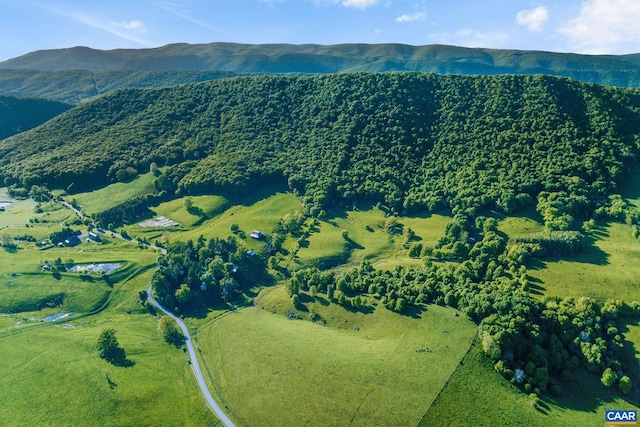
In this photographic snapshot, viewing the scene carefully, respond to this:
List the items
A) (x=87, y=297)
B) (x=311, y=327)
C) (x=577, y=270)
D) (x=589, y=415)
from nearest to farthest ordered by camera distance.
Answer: (x=589, y=415)
(x=311, y=327)
(x=577, y=270)
(x=87, y=297)

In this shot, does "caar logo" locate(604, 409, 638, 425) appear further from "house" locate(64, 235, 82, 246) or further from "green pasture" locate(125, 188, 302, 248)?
"house" locate(64, 235, 82, 246)

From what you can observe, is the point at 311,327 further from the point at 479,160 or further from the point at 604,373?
the point at 479,160

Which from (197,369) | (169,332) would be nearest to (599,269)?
(197,369)

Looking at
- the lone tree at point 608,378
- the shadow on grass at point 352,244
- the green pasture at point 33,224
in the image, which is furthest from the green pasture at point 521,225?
the green pasture at point 33,224

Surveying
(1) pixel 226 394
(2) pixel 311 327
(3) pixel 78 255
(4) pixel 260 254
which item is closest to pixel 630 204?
(2) pixel 311 327

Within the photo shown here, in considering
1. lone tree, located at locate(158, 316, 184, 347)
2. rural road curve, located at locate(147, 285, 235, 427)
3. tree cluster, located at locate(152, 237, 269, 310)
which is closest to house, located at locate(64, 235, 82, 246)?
tree cluster, located at locate(152, 237, 269, 310)
